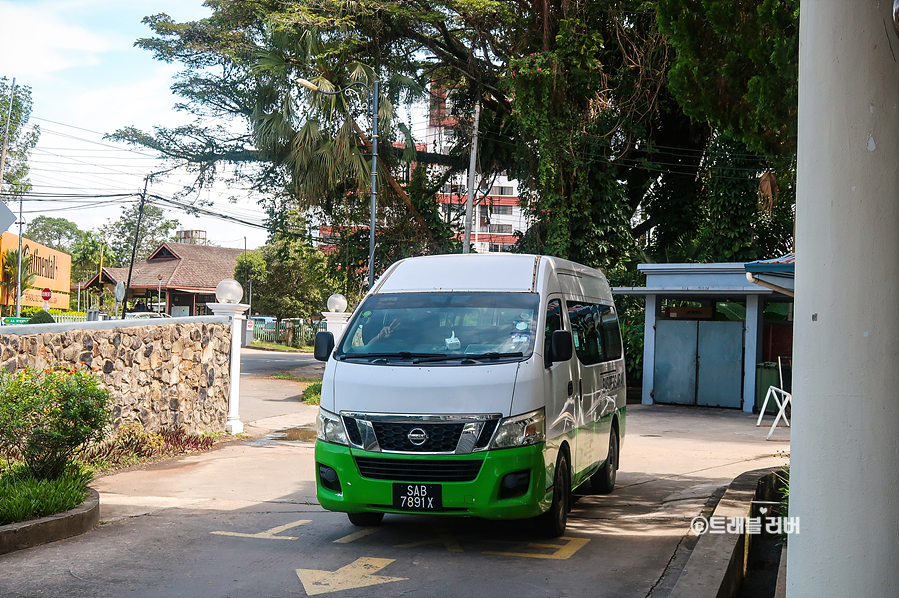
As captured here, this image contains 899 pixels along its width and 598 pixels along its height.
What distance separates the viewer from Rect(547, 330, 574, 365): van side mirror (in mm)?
6734

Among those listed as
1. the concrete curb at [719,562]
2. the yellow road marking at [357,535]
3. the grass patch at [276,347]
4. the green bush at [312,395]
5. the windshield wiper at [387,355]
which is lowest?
the grass patch at [276,347]

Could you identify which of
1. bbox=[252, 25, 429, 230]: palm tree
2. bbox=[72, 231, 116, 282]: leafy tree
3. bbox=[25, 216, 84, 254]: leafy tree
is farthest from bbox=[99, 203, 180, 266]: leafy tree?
bbox=[252, 25, 429, 230]: palm tree

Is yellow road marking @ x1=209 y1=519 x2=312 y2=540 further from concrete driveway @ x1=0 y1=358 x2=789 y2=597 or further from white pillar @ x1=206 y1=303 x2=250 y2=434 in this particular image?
white pillar @ x1=206 y1=303 x2=250 y2=434

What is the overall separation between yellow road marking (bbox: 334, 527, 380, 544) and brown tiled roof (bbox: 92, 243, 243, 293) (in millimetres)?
58127

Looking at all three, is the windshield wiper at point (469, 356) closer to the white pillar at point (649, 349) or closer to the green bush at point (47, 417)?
the green bush at point (47, 417)

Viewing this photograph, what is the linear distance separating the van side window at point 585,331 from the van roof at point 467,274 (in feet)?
1.67

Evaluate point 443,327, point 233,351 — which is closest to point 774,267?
point 443,327

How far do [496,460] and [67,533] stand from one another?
3.63m

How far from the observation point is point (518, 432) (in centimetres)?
621

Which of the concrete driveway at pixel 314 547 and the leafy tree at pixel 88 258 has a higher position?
the leafy tree at pixel 88 258

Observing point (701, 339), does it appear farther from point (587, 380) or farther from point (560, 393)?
point (560, 393)

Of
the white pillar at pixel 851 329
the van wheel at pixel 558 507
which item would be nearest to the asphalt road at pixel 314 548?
the van wheel at pixel 558 507

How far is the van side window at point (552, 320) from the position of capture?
6887mm

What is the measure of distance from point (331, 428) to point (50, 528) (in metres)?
2.42
